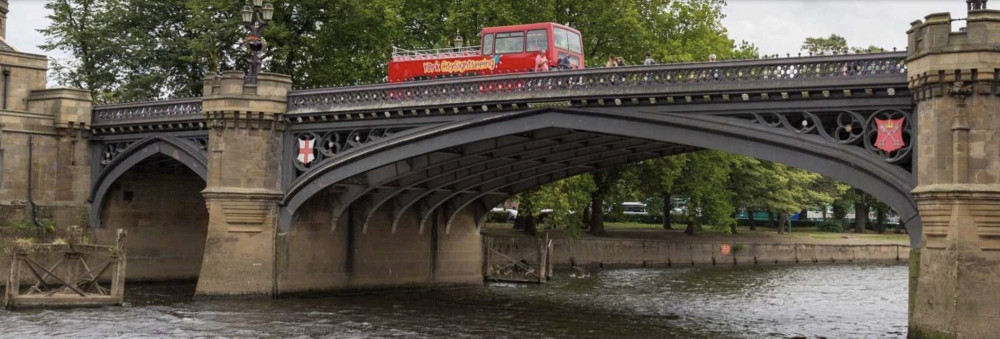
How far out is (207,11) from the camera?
50.4m

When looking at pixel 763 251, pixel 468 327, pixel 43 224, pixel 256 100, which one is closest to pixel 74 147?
pixel 43 224

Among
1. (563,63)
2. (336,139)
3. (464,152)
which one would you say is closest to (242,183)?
(336,139)

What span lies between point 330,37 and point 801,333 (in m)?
28.0

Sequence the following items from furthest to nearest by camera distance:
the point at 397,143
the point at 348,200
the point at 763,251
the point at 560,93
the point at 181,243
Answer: the point at 763,251
the point at 181,243
the point at 348,200
the point at 397,143
the point at 560,93

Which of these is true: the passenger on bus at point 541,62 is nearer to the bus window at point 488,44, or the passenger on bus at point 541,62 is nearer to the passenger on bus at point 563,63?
the passenger on bus at point 563,63

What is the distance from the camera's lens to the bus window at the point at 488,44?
34.9 m

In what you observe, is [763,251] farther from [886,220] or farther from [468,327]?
[468,327]

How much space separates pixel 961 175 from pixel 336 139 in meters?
17.4

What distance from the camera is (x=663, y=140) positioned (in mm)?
27250

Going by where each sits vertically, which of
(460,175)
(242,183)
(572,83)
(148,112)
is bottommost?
(242,183)

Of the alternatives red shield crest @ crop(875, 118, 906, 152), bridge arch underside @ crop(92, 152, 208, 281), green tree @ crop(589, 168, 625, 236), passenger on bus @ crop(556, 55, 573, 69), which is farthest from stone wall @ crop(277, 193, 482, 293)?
red shield crest @ crop(875, 118, 906, 152)

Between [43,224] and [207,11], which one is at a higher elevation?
[207,11]

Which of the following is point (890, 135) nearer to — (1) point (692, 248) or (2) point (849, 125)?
(2) point (849, 125)

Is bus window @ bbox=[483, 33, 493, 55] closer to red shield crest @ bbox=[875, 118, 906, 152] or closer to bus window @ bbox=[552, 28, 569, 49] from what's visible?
bus window @ bbox=[552, 28, 569, 49]
